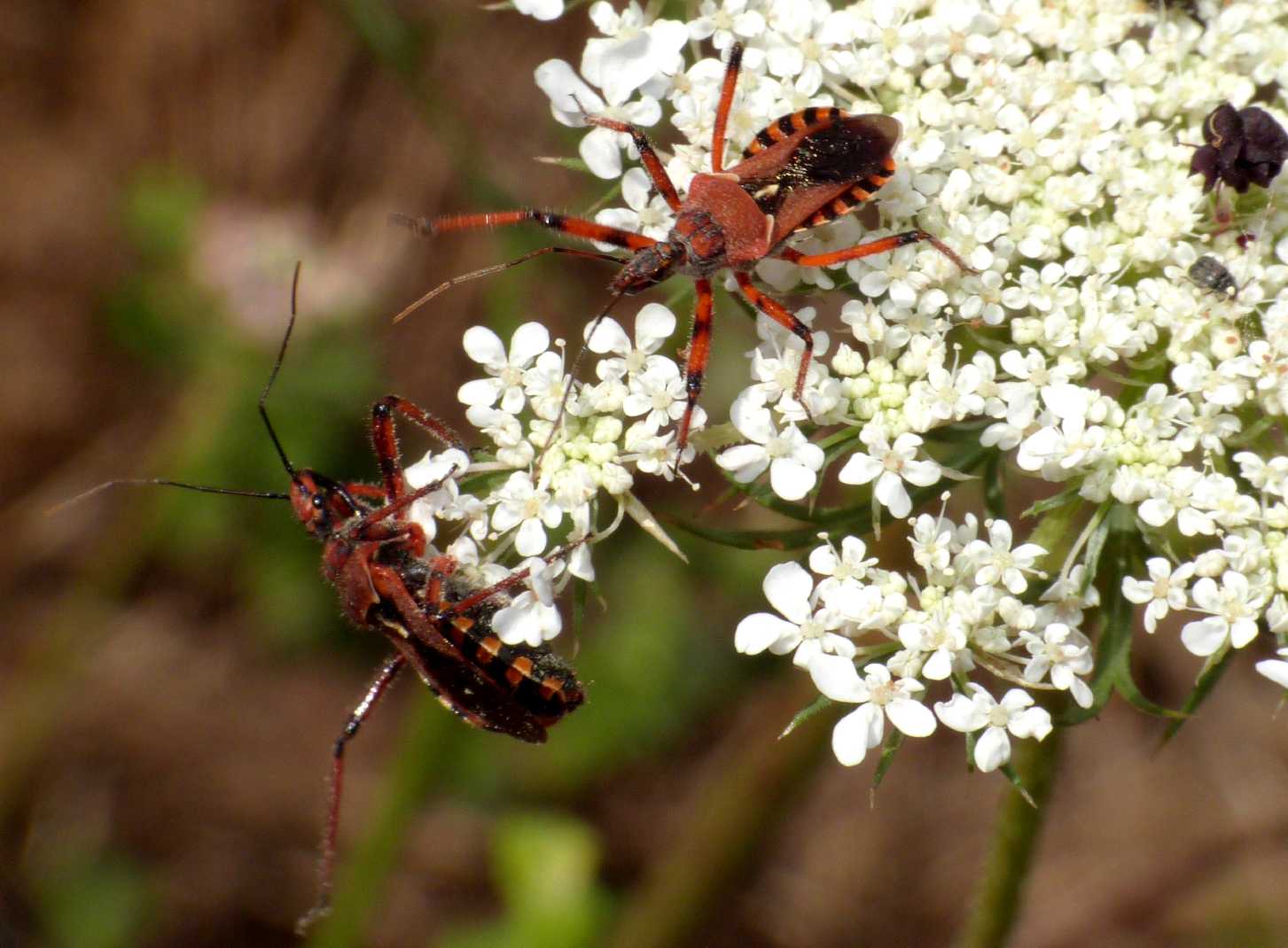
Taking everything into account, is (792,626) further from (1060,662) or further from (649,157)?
(649,157)

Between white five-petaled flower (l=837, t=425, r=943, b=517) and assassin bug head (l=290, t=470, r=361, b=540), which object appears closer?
white five-petaled flower (l=837, t=425, r=943, b=517)

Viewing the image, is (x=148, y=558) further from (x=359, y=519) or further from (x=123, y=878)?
(x=359, y=519)

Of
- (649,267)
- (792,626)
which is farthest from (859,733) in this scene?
(649,267)

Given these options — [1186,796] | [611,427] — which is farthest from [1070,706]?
[1186,796]

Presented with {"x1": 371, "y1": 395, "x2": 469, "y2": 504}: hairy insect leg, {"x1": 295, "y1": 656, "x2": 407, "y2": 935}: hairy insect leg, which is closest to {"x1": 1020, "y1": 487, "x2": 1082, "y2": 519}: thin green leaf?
{"x1": 371, "y1": 395, "x2": 469, "y2": 504}: hairy insect leg

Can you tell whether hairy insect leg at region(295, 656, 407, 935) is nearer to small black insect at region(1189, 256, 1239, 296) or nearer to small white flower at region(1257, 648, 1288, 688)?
small white flower at region(1257, 648, 1288, 688)
